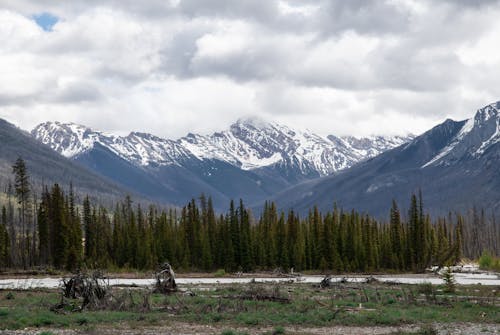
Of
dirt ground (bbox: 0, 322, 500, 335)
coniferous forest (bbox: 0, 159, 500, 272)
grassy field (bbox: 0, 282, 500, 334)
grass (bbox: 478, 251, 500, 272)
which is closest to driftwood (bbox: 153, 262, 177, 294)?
grassy field (bbox: 0, 282, 500, 334)

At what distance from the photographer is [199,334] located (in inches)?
1340

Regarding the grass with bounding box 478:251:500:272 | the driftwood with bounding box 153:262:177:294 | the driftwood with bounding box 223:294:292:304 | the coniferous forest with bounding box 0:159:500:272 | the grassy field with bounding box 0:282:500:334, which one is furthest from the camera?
the grass with bounding box 478:251:500:272

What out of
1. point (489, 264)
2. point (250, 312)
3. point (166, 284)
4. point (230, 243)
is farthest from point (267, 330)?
point (489, 264)

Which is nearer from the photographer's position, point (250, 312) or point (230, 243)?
point (250, 312)

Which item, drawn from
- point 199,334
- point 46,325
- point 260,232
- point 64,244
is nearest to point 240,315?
point 199,334

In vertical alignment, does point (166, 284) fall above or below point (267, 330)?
above

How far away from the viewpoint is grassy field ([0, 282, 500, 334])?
1471 inches

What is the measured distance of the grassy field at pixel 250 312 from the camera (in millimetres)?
37375

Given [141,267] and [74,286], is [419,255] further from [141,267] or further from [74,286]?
[74,286]

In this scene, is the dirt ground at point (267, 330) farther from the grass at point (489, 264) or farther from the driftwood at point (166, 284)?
the grass at point (489, 264)

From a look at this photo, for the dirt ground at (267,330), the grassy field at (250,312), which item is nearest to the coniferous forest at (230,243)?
the grassy field at (250,312)

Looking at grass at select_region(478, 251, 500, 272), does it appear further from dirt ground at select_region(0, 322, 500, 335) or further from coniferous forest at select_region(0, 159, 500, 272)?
dirt ground at select_region(0, 322, 500, 335)

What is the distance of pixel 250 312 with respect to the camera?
41750mm

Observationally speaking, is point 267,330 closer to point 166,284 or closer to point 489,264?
point 166,284
